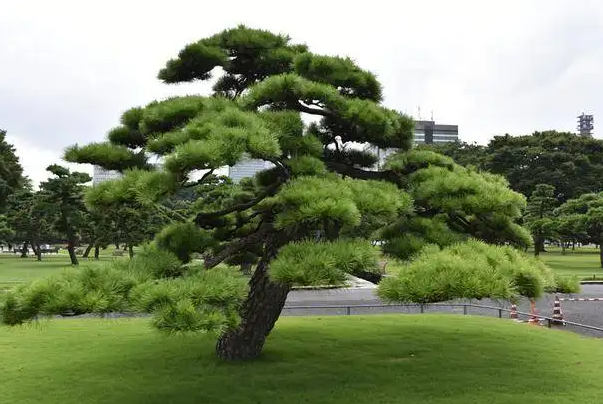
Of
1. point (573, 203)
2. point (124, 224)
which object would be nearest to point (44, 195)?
point (124, 224)

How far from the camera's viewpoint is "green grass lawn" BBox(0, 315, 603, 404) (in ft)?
18.8

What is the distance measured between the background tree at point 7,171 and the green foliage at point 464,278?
100ft

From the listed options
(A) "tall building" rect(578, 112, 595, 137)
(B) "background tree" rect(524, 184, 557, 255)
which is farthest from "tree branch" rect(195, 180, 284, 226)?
(A) "tall building" rect(578, 112, 595, 137)

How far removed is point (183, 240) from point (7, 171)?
30.3m

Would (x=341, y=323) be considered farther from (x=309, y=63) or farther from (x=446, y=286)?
(x=446, y=286)

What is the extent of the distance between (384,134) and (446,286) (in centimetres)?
228

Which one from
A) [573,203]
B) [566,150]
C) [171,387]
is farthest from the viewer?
[566,150]

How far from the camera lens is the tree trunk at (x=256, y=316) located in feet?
21.7

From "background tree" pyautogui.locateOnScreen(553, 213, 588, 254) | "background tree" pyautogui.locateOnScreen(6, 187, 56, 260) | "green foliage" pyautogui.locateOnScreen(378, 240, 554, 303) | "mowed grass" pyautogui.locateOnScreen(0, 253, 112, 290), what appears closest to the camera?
"green foliage" pyautogui.locateOnScreen(378, 240, 554, 303)

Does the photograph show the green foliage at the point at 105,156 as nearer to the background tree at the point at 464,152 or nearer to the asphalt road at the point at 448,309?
the asphalt road at the point at 448,309

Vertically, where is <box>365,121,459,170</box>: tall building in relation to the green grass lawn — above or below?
above

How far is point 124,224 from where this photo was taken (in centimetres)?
3412

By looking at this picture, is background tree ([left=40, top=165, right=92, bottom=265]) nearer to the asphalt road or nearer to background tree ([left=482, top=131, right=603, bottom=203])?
the asphalt road

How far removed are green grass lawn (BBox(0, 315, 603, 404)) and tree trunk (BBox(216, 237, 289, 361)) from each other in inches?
9.4
